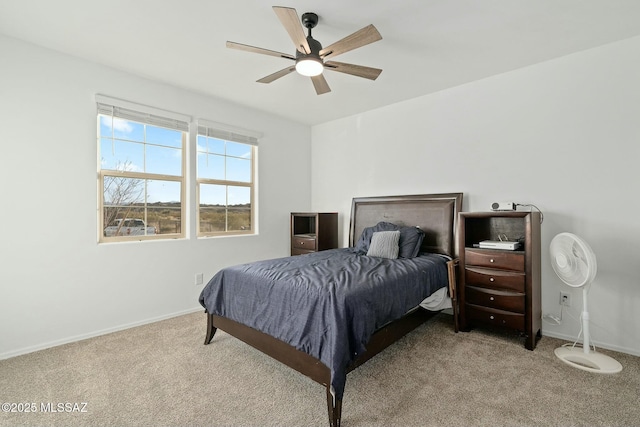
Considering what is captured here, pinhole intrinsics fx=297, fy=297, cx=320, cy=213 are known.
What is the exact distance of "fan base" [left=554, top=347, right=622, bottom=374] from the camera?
7.31 feet

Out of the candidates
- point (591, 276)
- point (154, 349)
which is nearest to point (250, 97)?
point (154, 349)

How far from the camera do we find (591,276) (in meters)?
2.26

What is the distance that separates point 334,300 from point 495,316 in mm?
1860

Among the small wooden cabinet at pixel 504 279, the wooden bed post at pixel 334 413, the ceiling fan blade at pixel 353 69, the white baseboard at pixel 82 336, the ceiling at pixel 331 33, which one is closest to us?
the wooden bed post at pixel 334 413

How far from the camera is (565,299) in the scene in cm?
280

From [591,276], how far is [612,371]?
698mm

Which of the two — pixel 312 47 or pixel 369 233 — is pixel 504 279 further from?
pixel 312 47

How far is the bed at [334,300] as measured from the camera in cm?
179

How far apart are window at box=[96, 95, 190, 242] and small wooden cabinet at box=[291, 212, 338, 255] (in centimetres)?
163

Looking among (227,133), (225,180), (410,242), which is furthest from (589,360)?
(227,133)

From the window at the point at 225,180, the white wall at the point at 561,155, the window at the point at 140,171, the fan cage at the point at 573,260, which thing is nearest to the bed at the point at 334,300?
the white wall at the point at 561,155

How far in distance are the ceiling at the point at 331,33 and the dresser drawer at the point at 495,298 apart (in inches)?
86.8

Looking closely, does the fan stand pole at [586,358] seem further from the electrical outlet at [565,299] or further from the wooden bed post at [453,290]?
the wooden bed post at [453,290]

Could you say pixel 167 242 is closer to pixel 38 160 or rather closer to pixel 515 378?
pixel 38 160
